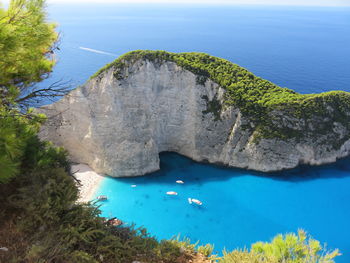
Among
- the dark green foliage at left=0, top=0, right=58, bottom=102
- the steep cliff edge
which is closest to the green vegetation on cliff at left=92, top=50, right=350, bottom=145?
the steep cliff edge

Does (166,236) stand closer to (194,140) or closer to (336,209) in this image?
(194,140)

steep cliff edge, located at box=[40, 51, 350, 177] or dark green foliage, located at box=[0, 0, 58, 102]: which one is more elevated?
dark green foliage, located at box=[0, 0, 58, 102]

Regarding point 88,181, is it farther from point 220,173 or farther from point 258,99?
point 258,99

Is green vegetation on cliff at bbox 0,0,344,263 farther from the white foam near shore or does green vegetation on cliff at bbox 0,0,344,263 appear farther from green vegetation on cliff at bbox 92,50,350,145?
green vegetation on cliff at bbox 92,50,350,145

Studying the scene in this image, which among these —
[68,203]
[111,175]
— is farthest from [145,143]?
[68,203]

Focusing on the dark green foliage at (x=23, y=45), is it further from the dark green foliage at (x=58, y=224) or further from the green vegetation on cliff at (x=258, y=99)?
the green vegetation on cliff at (x=258, y=99)

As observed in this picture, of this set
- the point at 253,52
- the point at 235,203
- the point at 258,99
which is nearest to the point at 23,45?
the point at 235,203
